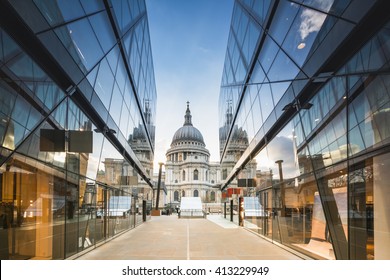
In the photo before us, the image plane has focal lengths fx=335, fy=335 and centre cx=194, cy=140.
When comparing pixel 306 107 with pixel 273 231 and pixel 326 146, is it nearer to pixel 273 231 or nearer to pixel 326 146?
pixel 326 146

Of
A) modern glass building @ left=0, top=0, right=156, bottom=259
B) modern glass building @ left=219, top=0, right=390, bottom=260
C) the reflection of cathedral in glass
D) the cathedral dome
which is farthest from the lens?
the cathedral dome

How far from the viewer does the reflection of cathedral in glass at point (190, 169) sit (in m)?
144

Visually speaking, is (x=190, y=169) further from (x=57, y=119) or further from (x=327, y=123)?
(x=327, y=123)

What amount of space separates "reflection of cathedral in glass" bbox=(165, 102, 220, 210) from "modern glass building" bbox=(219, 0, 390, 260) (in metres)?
125

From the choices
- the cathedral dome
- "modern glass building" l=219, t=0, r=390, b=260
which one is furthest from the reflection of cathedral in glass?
"modern glass building" l=219, t=0, r=390, b=260

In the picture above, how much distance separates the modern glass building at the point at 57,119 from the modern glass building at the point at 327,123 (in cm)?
505

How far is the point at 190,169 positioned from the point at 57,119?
139 m

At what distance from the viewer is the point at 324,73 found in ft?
26.4

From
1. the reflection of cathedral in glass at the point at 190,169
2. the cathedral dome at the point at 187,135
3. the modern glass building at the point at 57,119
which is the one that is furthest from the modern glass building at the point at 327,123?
the cathedral dome at the point at 187,135

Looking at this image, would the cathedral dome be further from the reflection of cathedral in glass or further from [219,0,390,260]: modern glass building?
[219,0,390,260]: modern glass building

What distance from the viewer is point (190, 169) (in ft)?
483

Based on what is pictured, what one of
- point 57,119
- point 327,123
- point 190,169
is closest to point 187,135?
point 190,169

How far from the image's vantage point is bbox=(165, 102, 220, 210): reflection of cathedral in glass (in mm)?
144250

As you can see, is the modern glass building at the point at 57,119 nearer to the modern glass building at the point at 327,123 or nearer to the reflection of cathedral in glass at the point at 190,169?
the modern glass building at the point at 327,123
